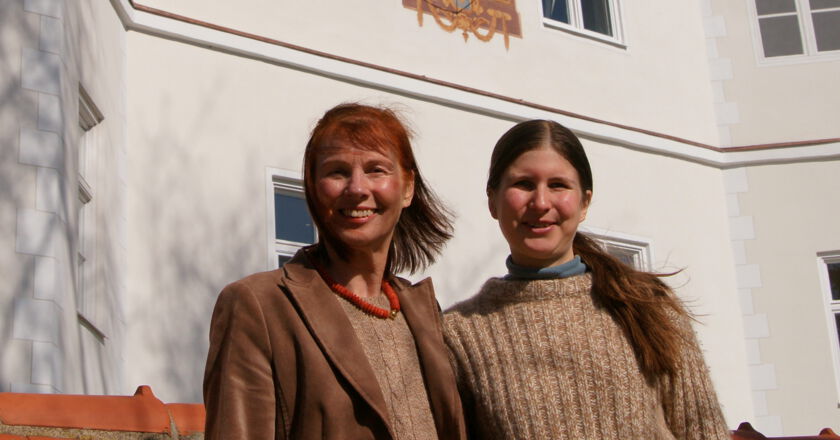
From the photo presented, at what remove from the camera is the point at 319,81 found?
10352mm

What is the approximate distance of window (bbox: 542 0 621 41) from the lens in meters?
12.4

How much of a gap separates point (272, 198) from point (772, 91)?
19.5 feet

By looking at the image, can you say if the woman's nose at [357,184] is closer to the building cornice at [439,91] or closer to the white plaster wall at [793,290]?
the building cornice at [439,91]

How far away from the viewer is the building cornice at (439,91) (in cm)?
955

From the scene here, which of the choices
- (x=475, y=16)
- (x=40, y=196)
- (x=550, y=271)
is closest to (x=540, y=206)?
(x=550, y=271)

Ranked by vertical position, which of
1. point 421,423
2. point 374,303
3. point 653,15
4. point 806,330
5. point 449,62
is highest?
point 653,15

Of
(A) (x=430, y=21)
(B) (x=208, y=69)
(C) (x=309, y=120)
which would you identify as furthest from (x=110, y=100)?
(A) (x=430, y=21)

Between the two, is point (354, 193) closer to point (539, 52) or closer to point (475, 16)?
point (475, 16)

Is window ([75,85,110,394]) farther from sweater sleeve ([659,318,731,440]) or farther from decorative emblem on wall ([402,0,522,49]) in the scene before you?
sweater sleeve ([659,318,731,440])

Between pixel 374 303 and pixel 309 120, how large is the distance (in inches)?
269

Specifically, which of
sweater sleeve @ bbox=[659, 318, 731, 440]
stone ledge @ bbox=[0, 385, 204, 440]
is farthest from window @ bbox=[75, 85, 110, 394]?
sweater sleeve @ bbox=[659, 318, 731, 440]

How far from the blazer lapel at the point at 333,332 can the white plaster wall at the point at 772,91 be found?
1049cm

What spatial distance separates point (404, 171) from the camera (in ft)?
11.5

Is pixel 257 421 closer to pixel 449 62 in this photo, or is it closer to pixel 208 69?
pixel 208 69
